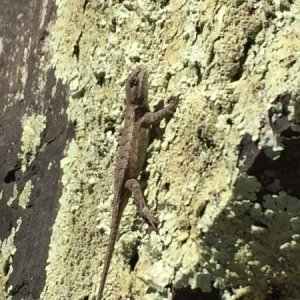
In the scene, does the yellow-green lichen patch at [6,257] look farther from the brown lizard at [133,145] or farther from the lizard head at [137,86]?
the lizard head at [137,86]

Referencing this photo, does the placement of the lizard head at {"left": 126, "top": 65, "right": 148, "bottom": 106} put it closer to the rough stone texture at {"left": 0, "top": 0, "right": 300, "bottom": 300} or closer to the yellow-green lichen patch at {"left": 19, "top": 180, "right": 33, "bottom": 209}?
the rough stone texture at {"left": 0, "top": 0, "right": 300, "bottom": 300}

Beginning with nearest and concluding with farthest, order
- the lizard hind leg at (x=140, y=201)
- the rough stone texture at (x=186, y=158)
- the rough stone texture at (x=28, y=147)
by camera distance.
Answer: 1. the rough stone texture at (x=186, y=158)
2. the lizard hind leg at (x=140, y=201)
3. the rough stone texture at (x=28, y=147)

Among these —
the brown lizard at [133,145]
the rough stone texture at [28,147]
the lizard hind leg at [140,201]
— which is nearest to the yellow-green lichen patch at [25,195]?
the rough stone texture at [28,147]

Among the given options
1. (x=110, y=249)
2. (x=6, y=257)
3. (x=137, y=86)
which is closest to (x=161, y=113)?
(x=137, y=86)

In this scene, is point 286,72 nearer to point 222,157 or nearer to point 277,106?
point 277,106

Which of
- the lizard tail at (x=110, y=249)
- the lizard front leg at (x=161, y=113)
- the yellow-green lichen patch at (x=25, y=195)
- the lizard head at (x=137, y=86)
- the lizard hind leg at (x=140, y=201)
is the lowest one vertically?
the lizard tail at (x=110, y=249)

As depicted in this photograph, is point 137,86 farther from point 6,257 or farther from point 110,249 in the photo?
point 6,257
